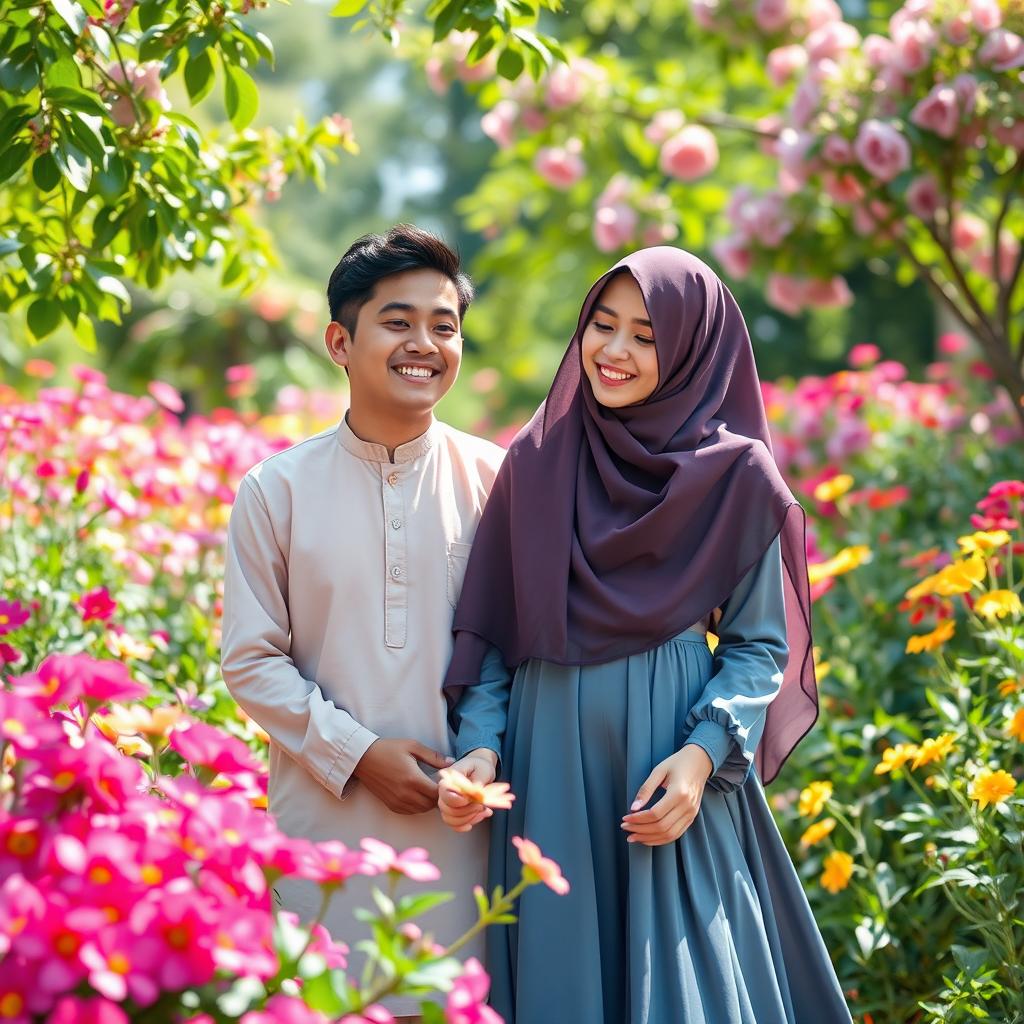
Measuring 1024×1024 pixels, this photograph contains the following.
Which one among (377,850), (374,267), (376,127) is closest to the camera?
(377,850)

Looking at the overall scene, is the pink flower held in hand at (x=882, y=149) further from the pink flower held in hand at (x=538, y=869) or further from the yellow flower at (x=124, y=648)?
the pink flower held in hand at (x=538, y=869)

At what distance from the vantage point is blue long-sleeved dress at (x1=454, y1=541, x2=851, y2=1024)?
2080mm

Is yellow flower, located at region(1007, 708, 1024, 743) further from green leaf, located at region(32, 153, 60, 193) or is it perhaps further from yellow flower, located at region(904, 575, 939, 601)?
green leaf, located at region(32, 153, 60, 193)

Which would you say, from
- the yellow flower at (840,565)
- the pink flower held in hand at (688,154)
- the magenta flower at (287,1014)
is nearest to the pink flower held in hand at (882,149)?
the pink flower held in hand at (688,154)

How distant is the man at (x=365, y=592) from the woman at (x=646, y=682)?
3.1 inches

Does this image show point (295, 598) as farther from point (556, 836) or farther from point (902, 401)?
point (902, 401)

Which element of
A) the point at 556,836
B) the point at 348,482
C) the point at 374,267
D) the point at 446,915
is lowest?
the point at 446,915

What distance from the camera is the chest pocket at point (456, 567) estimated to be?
2336 mm

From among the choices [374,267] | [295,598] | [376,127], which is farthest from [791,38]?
[376,127]

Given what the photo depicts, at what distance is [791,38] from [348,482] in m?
3.56

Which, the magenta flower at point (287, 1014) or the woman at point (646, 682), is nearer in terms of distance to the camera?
the magenta flower at point (287, 1014)

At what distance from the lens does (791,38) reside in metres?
5.05

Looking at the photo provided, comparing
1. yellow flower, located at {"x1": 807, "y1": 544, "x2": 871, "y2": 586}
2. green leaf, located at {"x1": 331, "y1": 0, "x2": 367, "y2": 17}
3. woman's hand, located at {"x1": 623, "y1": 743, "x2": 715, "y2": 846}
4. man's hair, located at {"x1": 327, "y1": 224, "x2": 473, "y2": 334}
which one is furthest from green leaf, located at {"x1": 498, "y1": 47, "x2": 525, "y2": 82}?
woman's hand, located at {"x1": 623, "y1": 743, "x2": 715, "y2": 846}

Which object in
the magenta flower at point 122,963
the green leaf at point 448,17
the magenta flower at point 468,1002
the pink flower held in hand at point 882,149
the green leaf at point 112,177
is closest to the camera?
the magenta flower at point 122,963
